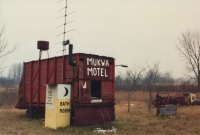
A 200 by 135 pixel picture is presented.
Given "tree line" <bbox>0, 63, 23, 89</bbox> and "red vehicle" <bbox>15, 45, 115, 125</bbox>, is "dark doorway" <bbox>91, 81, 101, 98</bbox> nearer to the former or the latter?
"red vehicle" <bbox>15, 45, 115, 125</bbox>

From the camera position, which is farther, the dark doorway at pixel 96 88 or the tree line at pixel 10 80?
the tree line at pixel 10 80

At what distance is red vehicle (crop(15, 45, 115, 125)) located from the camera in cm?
1097

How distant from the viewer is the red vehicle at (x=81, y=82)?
11.0 metres

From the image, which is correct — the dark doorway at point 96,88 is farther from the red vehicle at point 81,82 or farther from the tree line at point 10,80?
the tree line at point 10,80

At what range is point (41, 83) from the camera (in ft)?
44.8

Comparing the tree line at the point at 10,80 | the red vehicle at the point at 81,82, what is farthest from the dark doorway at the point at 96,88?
the tree line at the point at 10,80

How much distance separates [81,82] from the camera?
11016 mm

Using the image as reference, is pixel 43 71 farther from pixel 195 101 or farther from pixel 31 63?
pixel 195 101

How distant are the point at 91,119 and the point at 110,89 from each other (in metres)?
2.00

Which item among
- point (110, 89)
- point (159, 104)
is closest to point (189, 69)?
point (159, 104)

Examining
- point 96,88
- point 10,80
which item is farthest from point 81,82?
point 10,80

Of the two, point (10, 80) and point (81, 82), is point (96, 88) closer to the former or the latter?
point (81, 82)

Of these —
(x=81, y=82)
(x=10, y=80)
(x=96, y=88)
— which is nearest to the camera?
(x=81, y=82)

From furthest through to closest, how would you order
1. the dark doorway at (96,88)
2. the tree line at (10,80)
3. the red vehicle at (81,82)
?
the tree line at (10,80) → the dark doorway at (96,88) → the red vehicle at (81,82)
